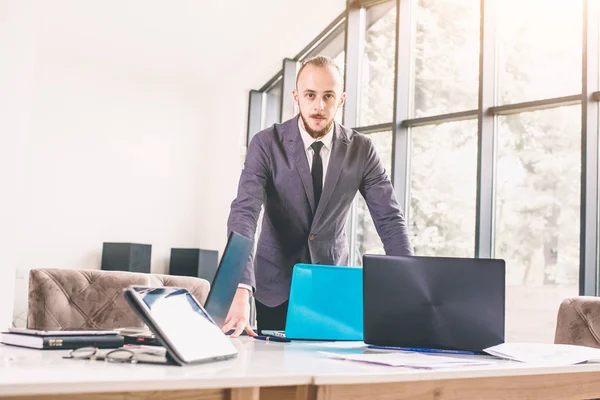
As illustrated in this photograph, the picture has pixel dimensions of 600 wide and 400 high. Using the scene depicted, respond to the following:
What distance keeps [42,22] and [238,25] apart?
191 cm

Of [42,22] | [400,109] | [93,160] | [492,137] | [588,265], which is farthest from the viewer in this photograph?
[93,160]

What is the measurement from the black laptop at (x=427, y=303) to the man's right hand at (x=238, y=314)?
11.6 inches

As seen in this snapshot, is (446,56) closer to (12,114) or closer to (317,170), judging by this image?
(12,114)

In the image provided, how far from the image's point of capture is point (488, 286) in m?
1.68

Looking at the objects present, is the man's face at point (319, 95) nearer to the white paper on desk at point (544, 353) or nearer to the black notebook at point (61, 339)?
the white paper on desk at point (544, 353)

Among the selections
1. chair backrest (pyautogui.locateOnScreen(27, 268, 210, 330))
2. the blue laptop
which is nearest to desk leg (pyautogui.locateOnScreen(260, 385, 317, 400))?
the blue laptop

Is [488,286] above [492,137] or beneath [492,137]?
beneath

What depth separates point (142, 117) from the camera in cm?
830

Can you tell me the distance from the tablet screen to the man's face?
3.01ft

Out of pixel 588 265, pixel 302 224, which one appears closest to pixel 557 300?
pixel 588 265

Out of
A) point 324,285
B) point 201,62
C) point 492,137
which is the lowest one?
point 324,285

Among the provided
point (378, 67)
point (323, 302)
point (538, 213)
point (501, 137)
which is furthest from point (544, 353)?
point (378, 67)

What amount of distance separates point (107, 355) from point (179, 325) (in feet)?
0.43

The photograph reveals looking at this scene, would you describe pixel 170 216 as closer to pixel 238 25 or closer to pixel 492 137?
pixel 238 25
